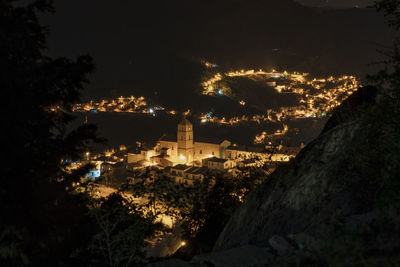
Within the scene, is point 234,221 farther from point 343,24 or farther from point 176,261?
point 343,24

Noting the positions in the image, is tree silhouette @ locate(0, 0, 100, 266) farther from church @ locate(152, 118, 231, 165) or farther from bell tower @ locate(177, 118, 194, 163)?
bell tower @ locate(177, 118, 194, 163)

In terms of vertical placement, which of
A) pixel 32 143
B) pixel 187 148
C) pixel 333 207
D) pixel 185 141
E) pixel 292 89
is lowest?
pixel 333 207

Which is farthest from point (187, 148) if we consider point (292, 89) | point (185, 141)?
point (292, 89)

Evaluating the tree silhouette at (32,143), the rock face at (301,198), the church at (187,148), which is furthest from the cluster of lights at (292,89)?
the tree silhouette at (32,143)

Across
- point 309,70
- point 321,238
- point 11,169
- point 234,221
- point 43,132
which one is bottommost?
point 234,221

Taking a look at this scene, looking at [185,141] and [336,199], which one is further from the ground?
[185,141]

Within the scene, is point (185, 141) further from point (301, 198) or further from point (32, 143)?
point (32, 143)

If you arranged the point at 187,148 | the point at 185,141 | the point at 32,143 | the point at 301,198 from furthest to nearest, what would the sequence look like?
the point at 187,148, the point at 185,141, the point at 301,198, the point at 32,143

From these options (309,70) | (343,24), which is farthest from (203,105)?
(343,24)
